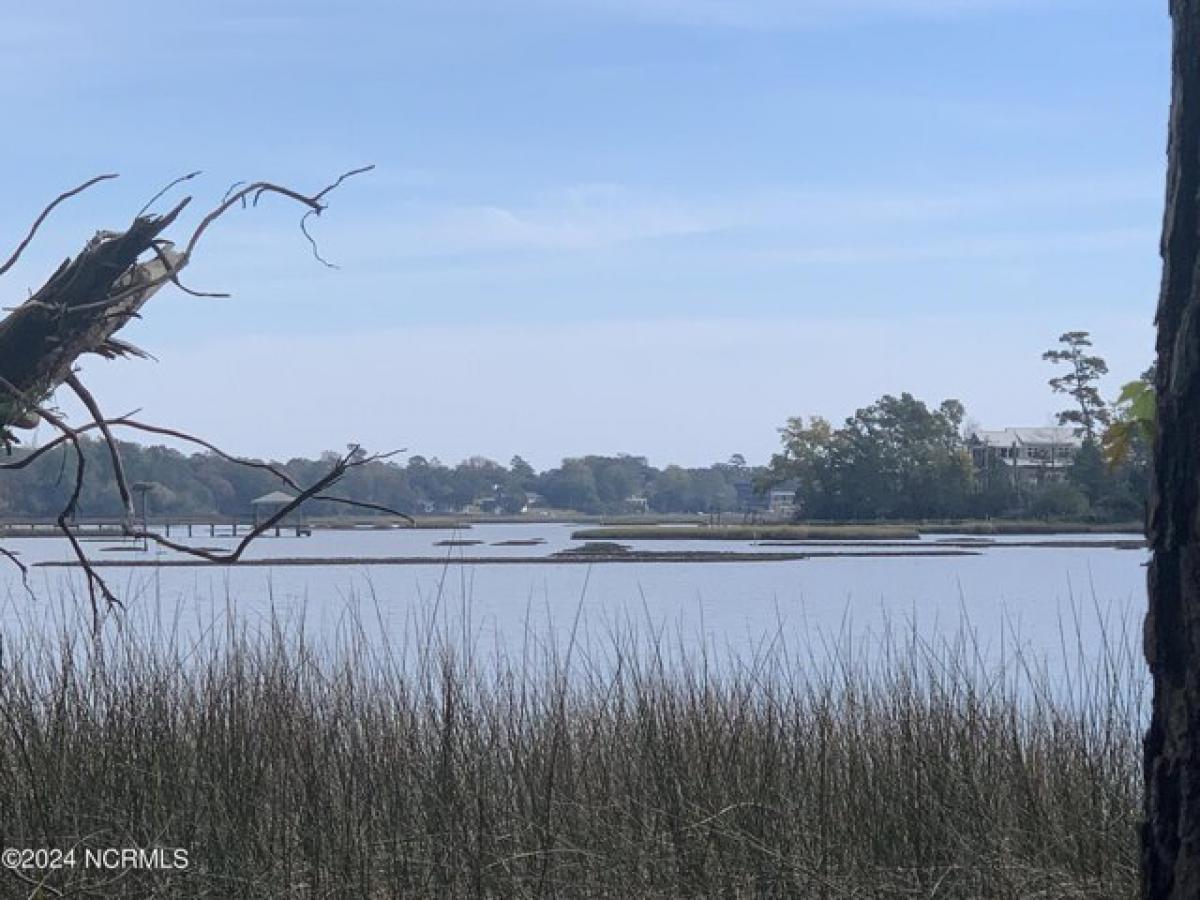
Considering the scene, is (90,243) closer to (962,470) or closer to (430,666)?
(430,666)

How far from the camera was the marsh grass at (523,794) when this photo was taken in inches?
187

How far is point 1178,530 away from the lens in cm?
211

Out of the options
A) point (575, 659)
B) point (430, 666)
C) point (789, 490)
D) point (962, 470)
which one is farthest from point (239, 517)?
point (430, 666)

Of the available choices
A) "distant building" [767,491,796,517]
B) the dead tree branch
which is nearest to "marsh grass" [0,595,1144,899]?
the dead tree branch

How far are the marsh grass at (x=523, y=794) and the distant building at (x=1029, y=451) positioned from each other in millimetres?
58560

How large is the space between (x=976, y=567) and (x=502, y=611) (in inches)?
690

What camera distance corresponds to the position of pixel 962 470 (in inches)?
2505

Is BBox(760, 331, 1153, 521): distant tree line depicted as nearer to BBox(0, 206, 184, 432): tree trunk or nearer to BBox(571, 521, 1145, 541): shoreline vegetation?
BBox(571, 521, 1145, 541): shoreline vegetation

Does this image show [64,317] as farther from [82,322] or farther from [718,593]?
[718,593]

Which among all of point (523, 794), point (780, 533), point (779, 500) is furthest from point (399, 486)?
point (523, 794)

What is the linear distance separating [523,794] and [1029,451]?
73929mm

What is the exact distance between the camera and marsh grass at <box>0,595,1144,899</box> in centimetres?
475

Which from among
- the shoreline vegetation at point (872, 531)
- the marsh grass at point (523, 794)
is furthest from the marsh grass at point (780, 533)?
the marsh grass at point (523, 794)

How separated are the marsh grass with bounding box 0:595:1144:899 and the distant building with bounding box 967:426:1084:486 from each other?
5856 cm
